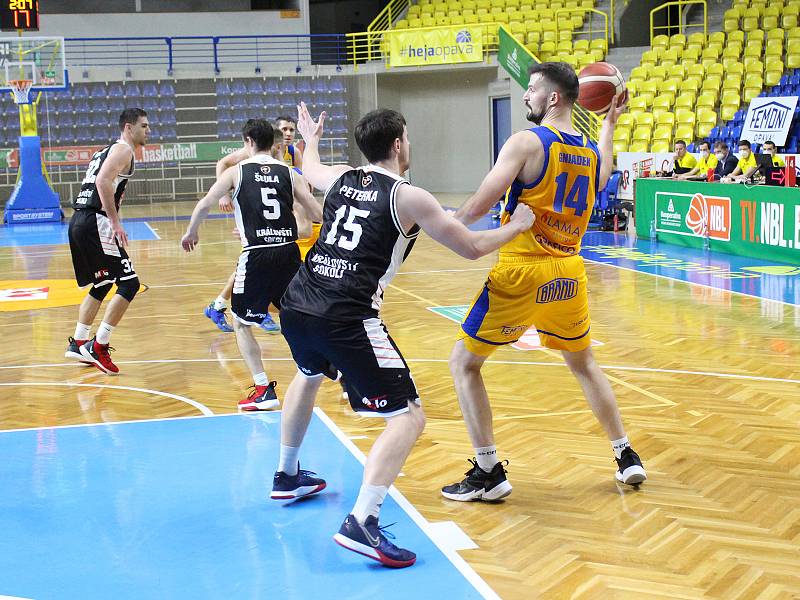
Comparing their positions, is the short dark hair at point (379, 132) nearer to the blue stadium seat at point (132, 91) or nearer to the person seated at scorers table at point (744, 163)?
the person seated at scorers table at point (744, 163)

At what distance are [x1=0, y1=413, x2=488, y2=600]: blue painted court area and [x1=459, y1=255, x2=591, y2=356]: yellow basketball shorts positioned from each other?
87cm

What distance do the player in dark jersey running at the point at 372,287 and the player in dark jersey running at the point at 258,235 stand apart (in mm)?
2195

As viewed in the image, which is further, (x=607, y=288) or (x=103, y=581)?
(x=607, y=288)

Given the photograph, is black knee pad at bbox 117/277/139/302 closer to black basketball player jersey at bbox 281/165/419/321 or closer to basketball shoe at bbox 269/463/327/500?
basketball shoe at bbox 269/463/327/500

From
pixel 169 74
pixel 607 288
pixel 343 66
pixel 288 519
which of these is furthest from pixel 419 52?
pixel 288 519

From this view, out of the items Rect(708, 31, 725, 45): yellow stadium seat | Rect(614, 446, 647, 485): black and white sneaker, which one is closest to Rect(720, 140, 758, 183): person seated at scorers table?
Rect(708, 31, 725, 45): yellow stadium seat

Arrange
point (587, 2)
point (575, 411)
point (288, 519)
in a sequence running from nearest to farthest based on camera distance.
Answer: point (288, 519)
point (575, 411)
point (587, 2)

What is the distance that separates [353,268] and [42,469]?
7.15 ft

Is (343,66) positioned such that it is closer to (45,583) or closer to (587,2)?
(587,2)

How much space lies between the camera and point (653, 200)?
1515 cm

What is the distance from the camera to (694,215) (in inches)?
553

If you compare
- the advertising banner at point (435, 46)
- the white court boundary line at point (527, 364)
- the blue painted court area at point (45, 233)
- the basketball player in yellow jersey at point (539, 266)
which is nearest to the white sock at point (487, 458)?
the basketball player in yellow jersey at point (539, 266)

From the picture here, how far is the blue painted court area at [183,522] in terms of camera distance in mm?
3488

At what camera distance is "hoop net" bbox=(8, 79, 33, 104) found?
65.7 feet
